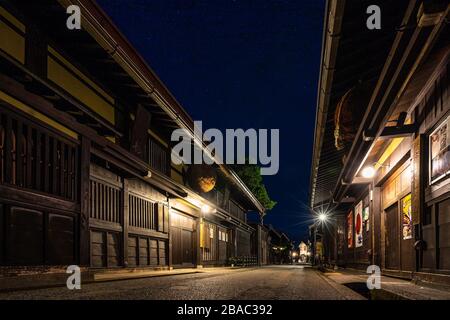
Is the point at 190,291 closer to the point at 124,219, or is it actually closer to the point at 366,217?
the point at 124,219

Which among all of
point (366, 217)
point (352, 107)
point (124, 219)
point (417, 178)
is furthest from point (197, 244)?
point (417, 178)

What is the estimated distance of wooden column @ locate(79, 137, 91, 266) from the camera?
415 inches

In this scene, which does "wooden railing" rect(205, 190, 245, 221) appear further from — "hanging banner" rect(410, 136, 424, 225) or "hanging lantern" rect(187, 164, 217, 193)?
"hanging banner" rect(410, 136, 424, 225)

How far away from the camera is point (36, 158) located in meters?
9.20

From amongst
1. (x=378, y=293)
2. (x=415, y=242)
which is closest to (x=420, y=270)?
(x=415, y=242)

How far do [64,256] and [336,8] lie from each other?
24.4 ft

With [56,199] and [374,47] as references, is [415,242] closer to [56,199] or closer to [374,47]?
[374,47]

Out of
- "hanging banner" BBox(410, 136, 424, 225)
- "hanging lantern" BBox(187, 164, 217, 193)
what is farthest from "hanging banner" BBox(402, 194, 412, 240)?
"hanging lantern" BBox(187, 164, 217, 193)

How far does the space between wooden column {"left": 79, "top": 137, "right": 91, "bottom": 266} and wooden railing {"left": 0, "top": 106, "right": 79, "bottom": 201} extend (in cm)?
17

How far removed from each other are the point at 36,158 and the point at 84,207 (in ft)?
6.58

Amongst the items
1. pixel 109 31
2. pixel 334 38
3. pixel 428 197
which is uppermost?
pixel 109 31

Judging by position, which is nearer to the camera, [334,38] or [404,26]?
[404,26]
